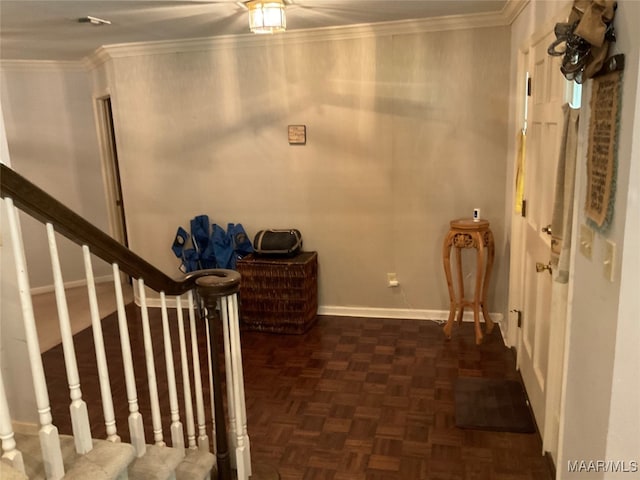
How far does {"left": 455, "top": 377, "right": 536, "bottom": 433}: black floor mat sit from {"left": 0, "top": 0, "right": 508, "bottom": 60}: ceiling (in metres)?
2.31

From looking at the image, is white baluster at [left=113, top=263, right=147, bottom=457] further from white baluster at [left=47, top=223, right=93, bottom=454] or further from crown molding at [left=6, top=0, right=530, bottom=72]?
crown molding at [left=6, top=0, right=530, bottom=72]

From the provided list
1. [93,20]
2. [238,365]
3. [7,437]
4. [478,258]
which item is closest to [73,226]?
[7,437]

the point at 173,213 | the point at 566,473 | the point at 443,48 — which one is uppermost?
the point at 443,48

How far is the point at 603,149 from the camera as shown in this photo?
1.47 m

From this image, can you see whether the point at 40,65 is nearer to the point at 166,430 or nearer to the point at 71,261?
the point at 71,261

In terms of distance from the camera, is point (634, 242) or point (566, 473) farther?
point (566, 473)

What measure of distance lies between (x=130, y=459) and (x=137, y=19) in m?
2.76

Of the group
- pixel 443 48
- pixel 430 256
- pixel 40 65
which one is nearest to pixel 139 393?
pixel 430 256

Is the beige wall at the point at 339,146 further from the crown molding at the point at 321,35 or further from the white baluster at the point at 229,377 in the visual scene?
the white baluster at the point at 229,377

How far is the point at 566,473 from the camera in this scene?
6.23 ft

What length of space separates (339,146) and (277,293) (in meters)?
1.23

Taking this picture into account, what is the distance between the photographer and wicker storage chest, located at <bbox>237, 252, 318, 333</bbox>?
3.91m

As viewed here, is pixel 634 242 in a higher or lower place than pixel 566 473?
higher

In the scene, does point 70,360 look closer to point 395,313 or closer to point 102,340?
point 102,340
